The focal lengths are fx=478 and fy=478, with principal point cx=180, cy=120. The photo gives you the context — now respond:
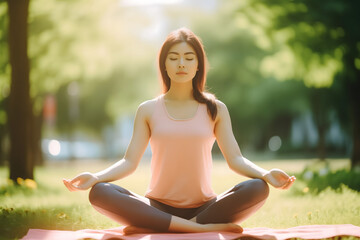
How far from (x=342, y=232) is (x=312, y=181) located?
4.81m

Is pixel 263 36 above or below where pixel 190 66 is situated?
above

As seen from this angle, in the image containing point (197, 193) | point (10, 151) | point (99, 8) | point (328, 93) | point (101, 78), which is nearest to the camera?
point (197, 193)

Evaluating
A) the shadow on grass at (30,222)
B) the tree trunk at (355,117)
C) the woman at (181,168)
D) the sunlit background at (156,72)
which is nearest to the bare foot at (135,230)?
the woman at (181,168)

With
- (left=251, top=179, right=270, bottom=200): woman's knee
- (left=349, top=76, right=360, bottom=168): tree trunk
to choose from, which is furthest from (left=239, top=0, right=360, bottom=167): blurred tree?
(left=251, top=179, right=270, bottom=200): woman's knee

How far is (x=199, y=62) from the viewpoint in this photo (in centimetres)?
470

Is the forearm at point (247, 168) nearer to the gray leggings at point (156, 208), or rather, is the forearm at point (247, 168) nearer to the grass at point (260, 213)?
the gray leggings at point (156, 208)

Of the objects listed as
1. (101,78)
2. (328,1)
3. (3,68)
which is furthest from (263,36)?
(101,78)

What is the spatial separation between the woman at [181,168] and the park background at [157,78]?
0.55m

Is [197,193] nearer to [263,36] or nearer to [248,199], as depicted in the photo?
[248,199]

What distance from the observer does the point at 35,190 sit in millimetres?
8609

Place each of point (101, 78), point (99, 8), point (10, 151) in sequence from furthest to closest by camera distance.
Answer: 1. point (101, 78)
2. point (99, 8)
3. point (10, 151)

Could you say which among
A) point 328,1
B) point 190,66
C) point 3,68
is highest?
point 328,1

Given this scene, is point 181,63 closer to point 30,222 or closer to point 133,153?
point 133,153

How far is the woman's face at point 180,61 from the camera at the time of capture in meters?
4.57
